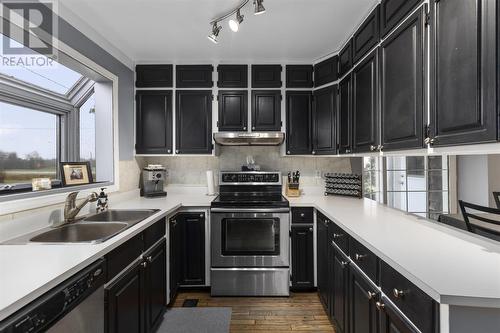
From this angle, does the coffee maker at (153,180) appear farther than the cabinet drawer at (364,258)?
Yes

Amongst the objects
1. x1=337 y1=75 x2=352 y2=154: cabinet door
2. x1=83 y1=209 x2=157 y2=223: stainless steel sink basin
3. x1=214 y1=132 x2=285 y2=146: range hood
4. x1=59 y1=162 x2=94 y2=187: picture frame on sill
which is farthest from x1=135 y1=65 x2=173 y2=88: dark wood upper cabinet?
x1=337 y1=75 x2=352 y2=154: cabinet door

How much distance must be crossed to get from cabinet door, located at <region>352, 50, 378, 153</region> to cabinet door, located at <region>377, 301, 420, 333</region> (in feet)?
3.59

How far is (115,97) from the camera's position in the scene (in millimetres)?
2732

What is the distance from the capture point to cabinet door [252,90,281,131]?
310cm

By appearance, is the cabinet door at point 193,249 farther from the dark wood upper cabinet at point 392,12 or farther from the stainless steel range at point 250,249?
the dark wood upper cabinet at point 392,12

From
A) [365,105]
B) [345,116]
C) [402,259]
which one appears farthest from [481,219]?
[345,116]

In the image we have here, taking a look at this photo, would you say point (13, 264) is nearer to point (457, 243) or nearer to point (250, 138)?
point (457, 243)

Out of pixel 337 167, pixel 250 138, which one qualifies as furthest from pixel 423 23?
pixel 337 167

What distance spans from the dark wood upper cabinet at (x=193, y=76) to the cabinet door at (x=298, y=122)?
3.10 ft

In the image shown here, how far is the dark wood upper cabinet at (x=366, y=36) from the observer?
6.34ft

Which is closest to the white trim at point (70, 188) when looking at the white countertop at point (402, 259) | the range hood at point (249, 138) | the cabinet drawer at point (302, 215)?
the white countertop at point (402, 259)

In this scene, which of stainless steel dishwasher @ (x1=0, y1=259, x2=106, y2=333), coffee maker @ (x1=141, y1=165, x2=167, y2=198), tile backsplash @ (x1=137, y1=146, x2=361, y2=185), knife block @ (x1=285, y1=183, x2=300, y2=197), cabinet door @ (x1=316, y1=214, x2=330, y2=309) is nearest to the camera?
stainless steel dishwasher @ (x1=0, y1=259, x2=106, y2=333)

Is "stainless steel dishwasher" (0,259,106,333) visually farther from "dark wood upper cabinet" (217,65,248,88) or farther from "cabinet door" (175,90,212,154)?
"dark wood upper cabinet" (217,65,248,88)

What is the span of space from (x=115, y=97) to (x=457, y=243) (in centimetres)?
298
